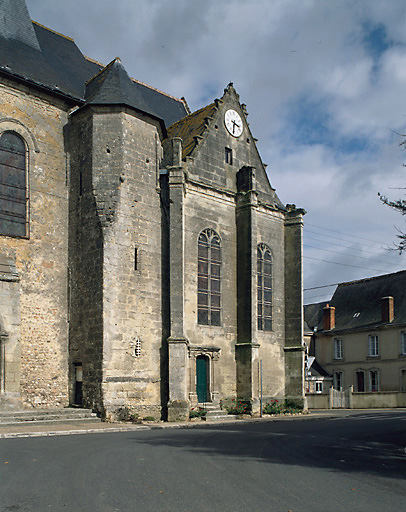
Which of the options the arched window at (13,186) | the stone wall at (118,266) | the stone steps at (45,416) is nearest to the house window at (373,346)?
the stone wall at (118,266)

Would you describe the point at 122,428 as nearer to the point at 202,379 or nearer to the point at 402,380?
the point at 202,379

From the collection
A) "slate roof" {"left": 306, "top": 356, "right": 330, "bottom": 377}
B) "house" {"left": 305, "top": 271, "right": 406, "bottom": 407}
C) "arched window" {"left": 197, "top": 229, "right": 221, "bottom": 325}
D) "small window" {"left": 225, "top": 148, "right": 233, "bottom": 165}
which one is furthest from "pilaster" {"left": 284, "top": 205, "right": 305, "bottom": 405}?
"slate roof" {"left": 306, "top": 356, "right": 330, "bottom": 377}

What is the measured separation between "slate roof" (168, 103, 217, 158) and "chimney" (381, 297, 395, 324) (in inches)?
816

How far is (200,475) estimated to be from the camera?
7.95 m

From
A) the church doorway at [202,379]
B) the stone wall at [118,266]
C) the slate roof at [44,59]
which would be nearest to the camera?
the stone wall at [118,266]

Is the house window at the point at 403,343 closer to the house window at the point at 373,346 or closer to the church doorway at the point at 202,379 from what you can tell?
the house window at the point at 373,346

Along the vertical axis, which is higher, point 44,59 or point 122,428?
point 44,59

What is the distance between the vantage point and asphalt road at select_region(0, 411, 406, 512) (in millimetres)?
6309

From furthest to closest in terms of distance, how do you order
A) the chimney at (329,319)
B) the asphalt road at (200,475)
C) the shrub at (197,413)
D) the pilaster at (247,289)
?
the chimney at (329,319)
the pilaster at (247,289)
the shrub at (197,413)
the asphalt road at (200,475)

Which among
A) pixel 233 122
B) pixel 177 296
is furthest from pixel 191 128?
pixel 177 296

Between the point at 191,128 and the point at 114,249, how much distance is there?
8355 millimetres

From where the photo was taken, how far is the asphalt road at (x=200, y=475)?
248 inches

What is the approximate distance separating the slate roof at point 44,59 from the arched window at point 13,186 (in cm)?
236

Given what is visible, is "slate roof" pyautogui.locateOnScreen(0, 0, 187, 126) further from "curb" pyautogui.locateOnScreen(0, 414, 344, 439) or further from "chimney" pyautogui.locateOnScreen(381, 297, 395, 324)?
"chimney" pyautogui.locateOnScreen(381, 297, 395, 324)
